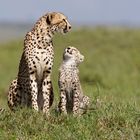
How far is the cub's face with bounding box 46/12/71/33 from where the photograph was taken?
7.86m

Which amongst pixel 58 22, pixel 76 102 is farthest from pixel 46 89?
pixel 58 22

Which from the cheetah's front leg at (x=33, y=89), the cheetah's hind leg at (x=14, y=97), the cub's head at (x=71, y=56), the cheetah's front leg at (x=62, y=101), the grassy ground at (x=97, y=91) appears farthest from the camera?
the cheetah's hind leg at (x=14, y=97)

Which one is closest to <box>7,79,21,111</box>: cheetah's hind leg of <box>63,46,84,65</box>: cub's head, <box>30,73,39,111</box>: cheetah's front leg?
<box>30,73,39,111</box>: cheetah's front leg

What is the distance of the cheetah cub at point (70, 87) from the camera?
25.2ft

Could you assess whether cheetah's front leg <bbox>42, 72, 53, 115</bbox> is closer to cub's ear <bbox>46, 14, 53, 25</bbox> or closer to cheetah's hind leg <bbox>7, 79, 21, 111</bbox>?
cheetah's hind leg <bbox>7, 79, 21, 111</bbox>

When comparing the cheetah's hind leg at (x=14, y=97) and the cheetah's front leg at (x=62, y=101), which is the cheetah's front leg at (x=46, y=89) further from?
the cheetah's hind leg at (x=14, y=97)

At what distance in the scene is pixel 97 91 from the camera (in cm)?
832

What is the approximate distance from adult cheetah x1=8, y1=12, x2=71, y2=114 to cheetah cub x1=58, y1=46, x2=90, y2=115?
209mm

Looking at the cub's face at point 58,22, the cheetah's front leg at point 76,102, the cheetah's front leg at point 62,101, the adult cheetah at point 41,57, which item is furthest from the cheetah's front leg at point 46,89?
the cub's face at point 58,22

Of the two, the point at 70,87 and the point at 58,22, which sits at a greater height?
the point at 58,22

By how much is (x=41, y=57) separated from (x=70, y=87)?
52cm

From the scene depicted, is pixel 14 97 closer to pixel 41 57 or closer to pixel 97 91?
pixel 41 57

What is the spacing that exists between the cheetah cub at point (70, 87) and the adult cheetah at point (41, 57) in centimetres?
21

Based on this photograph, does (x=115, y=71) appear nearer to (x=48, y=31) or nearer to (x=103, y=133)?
(x=48, y=31)
